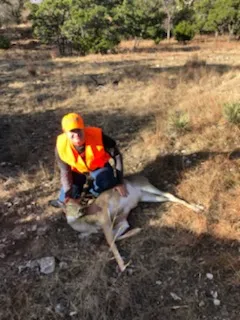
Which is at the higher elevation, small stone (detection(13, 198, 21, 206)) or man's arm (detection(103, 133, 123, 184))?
man's arm (detection(103, 133, 123, 184))

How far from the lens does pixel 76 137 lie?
12.5ft

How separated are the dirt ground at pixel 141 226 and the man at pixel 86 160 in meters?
0.38

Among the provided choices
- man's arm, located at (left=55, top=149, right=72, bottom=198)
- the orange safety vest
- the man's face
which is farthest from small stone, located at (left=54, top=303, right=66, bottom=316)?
the man's face

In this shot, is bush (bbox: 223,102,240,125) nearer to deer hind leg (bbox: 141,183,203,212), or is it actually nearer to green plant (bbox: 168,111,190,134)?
green plant (bbox: 168,111,190,134)

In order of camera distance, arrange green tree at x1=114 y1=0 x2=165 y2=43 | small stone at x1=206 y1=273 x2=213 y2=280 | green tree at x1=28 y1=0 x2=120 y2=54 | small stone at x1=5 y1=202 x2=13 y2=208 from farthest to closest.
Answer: green tree at x1=114 y1=0 x2=165 y2=43, green tree at x1=28 y1=0 x2=120 y2=54, small stone at x1=5 y1=202 x2=13 y2=208, small stone at x1=206 y1=273 x2=213 y2=280

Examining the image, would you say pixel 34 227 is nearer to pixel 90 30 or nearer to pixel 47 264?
pixel 47 264

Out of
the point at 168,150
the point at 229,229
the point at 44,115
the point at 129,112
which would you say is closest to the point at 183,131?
the point at 168,150

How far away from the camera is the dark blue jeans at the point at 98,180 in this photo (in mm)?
4199

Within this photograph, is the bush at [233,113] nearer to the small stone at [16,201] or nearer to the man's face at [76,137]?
the man's face at [76,137]

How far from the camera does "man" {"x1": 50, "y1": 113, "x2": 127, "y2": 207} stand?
3949mm

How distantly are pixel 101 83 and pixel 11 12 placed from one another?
26.2 m

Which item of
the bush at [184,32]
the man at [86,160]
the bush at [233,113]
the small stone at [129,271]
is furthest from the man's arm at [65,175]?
the bush at [184,32]

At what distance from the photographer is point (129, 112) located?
7379 millimetres

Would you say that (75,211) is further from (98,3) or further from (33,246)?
(98,3)
